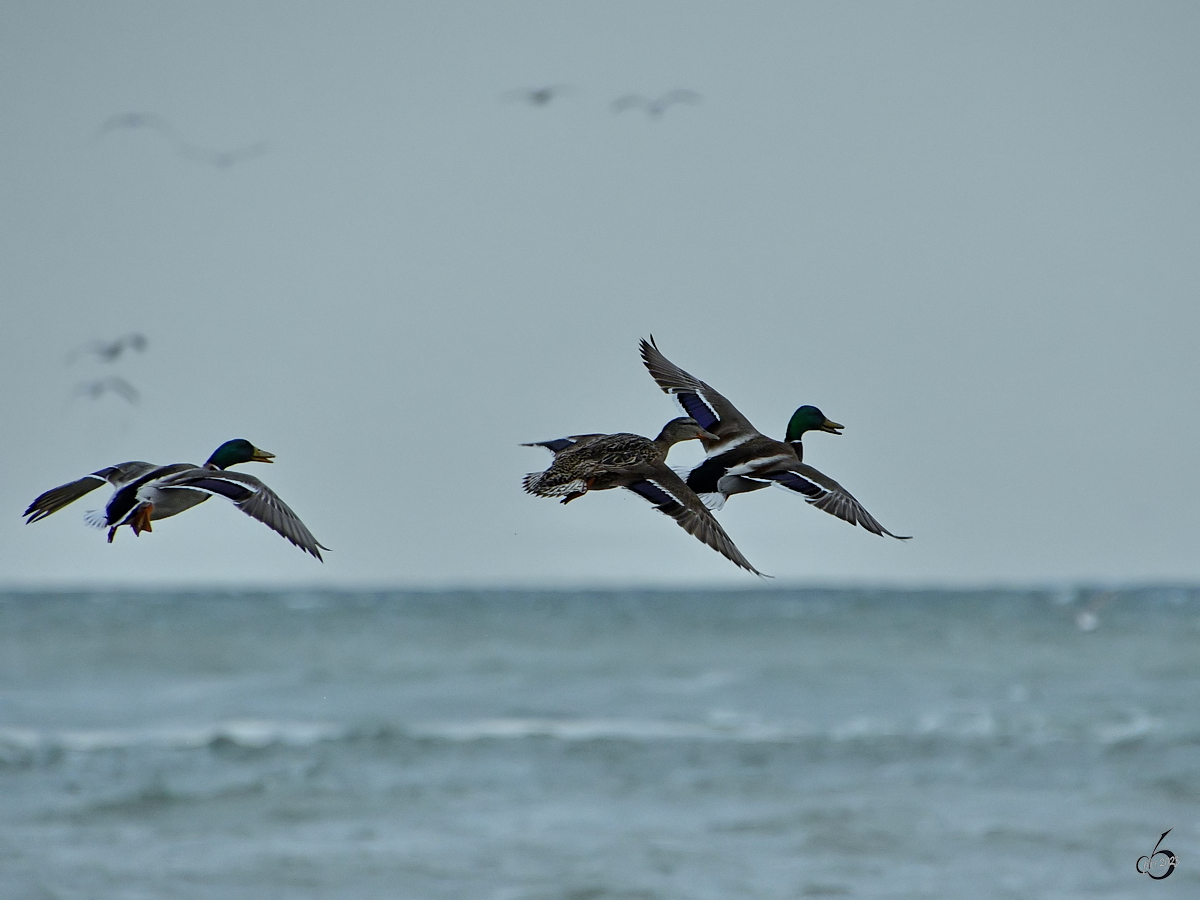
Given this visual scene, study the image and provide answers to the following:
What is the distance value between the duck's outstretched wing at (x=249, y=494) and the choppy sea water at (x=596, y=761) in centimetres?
862

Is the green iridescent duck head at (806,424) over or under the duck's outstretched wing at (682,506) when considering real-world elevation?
over

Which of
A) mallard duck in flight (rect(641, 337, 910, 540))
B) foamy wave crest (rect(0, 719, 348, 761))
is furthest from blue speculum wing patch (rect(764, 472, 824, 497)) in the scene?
foamy wave crest (rect(0, 719, 348, 761))

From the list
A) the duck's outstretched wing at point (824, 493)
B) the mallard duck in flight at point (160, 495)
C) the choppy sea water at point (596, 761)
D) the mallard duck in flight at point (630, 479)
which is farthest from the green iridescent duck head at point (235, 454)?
the choppy sea water at point (596, 761)

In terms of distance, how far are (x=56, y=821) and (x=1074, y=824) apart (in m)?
10.2

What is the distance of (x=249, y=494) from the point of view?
4121mm

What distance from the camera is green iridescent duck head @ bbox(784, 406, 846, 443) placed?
15.4ft

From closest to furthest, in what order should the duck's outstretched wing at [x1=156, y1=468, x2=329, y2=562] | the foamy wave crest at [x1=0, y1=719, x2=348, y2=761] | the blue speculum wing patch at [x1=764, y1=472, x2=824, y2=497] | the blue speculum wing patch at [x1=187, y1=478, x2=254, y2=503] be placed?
the duck's outstretched wing at [x1=156, y1=468, x2=329, y2=562] → the blue speculum wing patch at [x1=187, y1=478, x2=254, y2=503] → the blue speculum wing patch at [x1=764, y1=472, x2=824, y2=497] → the foamy wave crest at [x1=0, y1=719, x2=348, y2=761]

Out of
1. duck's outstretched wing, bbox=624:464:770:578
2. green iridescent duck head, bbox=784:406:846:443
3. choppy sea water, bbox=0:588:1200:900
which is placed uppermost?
green iridescent duck head, bbox=784:406:846:443

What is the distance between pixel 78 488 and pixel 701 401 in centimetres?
214

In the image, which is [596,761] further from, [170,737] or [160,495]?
[160,495]

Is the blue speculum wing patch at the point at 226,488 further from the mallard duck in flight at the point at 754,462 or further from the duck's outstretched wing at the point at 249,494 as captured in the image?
the mallard duck in flight at the point at 754,462

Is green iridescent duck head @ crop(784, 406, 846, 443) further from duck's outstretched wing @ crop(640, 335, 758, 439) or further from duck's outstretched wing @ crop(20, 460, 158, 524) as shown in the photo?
duck's outstretched wing @ crop(20, 460, 158, 524)

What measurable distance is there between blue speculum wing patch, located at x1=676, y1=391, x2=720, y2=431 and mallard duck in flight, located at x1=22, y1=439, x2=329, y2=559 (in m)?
1.49

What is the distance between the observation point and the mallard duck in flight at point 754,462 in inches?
168
